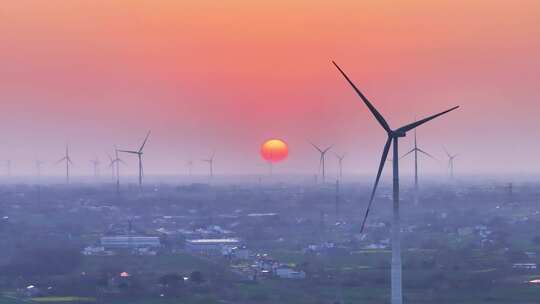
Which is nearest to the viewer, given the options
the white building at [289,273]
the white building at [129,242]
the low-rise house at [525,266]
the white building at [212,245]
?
the white building at [289,273]

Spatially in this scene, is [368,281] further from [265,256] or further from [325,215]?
[325,215]

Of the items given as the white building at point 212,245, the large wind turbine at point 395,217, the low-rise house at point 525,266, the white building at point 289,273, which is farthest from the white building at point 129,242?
the large wind turbine at point 395,217

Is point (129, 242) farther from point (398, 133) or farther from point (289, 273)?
point (398, 133)

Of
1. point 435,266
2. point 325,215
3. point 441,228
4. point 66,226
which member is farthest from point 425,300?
point 325,215

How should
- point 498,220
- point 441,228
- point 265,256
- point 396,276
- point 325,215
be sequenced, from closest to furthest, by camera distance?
1. point 396,276
2. point 265,256
3. point 441,228
4. point 498,220
5. point 325,215

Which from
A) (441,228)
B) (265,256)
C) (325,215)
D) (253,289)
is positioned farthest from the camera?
(325,215)

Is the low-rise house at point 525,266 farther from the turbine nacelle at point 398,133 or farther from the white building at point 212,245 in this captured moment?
the turbine nacelle at point 398,133

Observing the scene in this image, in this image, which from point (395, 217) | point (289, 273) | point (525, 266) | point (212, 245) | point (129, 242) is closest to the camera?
point (395, 217)

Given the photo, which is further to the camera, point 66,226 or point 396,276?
point 66,226

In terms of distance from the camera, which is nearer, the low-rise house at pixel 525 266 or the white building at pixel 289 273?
the white building at pixel 289 273

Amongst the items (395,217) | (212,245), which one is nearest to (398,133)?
(395,217)

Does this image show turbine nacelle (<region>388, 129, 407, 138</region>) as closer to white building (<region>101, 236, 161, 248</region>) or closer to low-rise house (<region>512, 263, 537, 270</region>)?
low-rise house (<region>512, 263, 537, 270</region>)
